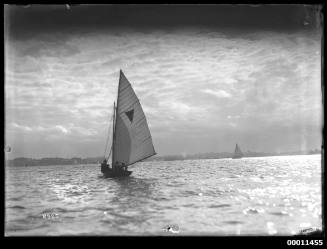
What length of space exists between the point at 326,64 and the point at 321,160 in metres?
2.52

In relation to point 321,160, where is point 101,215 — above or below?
below

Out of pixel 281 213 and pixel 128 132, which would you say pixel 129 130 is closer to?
pixel 128 132

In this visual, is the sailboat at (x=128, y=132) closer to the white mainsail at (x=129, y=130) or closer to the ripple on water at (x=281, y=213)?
the white mainsail at (x=129, y=130)

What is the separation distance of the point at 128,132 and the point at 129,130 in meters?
0.23

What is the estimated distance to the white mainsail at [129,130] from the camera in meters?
25.4

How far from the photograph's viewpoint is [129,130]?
26.5 m

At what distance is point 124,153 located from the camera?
89.9ft

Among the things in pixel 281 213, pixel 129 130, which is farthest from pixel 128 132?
pixel 281 213

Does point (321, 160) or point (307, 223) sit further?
point (307, 223)
